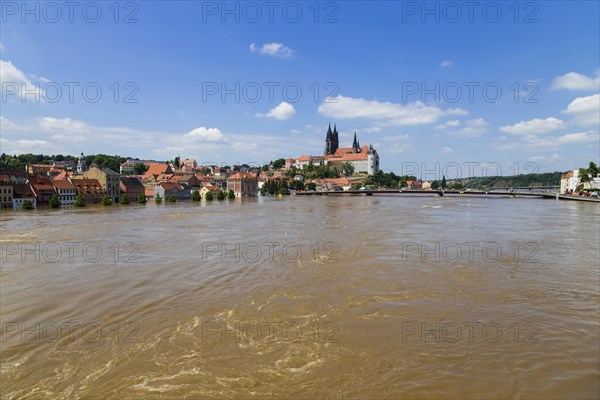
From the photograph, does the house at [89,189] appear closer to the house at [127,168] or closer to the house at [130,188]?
the house at [130,188]

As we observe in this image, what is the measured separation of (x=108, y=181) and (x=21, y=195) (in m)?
18.9

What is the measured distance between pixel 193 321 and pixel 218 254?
9.59m

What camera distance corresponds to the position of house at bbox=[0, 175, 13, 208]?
58997 mm

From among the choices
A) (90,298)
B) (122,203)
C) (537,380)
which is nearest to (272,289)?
(90,298)

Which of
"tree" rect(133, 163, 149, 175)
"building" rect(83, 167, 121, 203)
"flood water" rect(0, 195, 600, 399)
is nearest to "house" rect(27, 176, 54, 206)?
"building" rect(83, 167, 121, 203)

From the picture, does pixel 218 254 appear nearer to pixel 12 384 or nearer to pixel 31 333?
pixel 31 333

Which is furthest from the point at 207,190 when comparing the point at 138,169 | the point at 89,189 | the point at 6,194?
the point at 138,169

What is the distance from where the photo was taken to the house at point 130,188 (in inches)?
3317

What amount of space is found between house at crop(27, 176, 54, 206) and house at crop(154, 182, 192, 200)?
31.2 meters

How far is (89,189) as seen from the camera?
2958 inches

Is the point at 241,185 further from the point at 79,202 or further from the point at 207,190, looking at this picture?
the point at 79,202

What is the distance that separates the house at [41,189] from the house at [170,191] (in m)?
31.2

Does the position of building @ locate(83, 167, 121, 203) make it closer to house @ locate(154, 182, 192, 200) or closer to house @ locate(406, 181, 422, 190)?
house @ locate(154, 182, 192, 200)

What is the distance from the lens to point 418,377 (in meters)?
6.93
